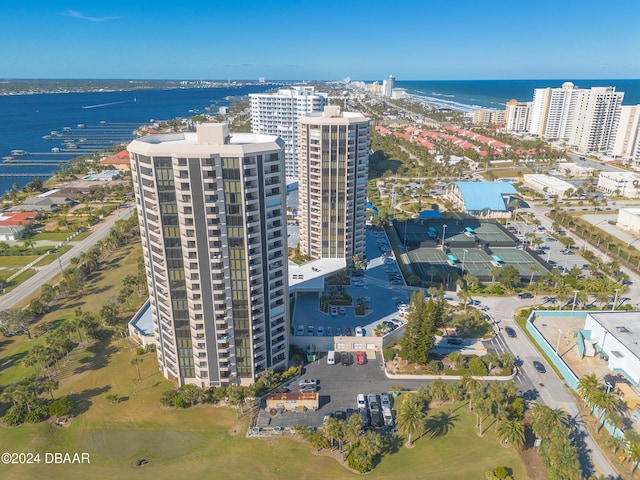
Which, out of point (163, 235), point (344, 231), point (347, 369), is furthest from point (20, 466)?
point (344, 231)

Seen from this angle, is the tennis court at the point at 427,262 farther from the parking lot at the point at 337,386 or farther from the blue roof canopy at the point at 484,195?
the blue roof canopy at the point at 484,195

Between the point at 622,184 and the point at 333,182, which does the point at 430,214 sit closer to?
the point at 333,182

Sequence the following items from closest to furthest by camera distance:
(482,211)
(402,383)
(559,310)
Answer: (402,383) → (559,310) → (482,211)

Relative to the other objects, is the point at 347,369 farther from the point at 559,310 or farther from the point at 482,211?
the point at 482,211

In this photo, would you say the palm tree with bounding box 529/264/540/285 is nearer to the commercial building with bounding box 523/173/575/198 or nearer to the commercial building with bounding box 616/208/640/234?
the commercial building with bounding box 616/208/640/234

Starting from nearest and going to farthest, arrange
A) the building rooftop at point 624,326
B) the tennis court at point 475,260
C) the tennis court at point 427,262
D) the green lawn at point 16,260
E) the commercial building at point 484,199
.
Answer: the building rooftop at point 624,326 → the tennis court at point 427,262 → the tennis court at point 475,260 → the green lawn at point 16,260 → the commercial building at point 484,199

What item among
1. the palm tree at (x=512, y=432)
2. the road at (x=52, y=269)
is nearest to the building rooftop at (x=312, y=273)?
the palm tree at (x=512, y=432)

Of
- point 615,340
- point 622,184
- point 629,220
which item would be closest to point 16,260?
point 615,340
